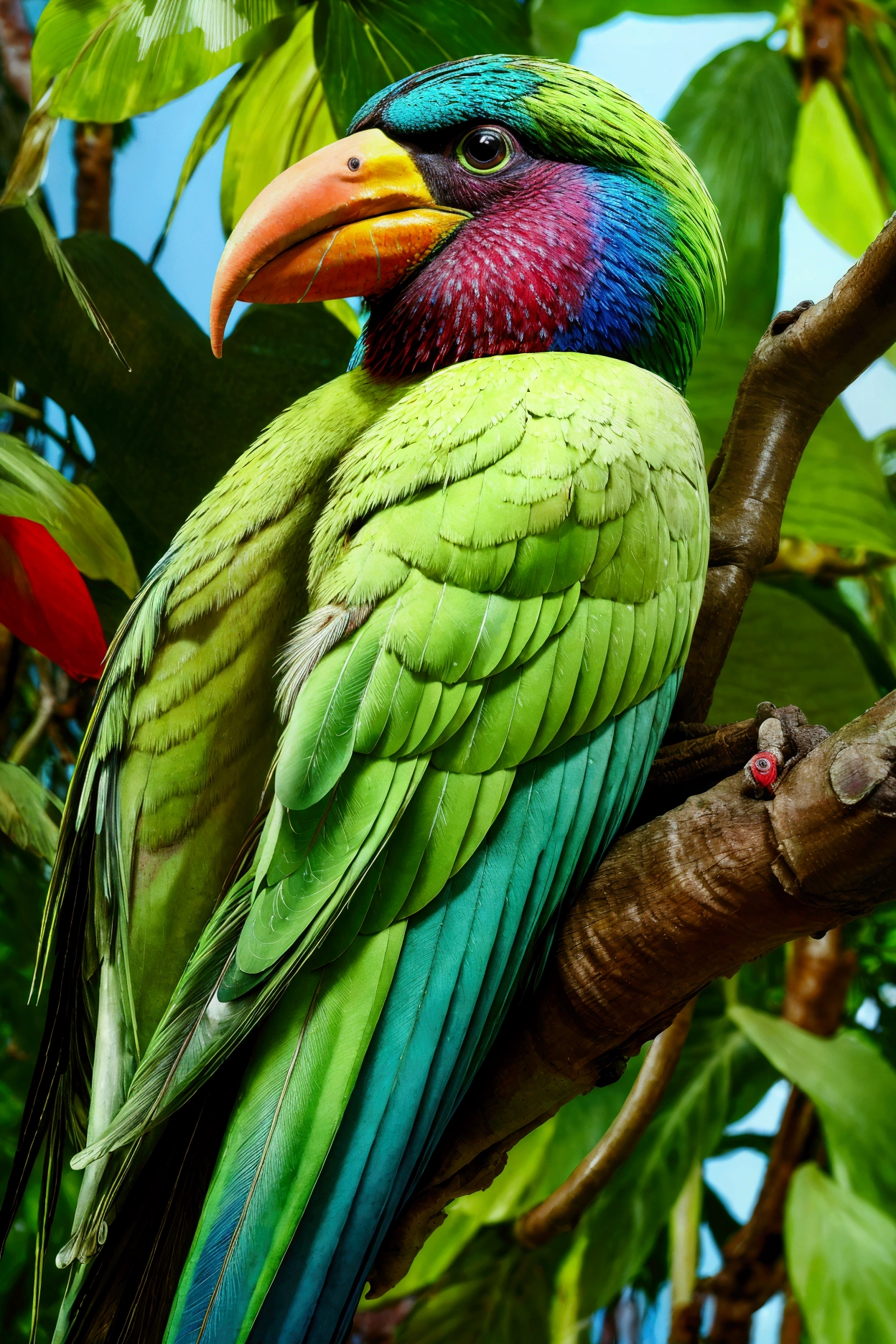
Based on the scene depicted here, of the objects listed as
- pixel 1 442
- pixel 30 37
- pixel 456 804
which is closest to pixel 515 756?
pixel 456 804

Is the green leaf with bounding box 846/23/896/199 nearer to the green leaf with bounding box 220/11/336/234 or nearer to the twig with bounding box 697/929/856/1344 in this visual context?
the green leaf with bounding box 220/11/336/234

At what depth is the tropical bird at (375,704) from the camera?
59cm

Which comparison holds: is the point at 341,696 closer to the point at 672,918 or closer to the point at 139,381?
the point at 672,918

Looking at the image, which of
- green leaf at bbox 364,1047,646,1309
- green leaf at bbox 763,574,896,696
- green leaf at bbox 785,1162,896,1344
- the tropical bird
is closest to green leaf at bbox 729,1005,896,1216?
green leaf at bbox 785,1162,896,1344

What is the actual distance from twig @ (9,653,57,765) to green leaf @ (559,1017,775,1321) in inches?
34.2

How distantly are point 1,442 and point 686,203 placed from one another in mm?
717

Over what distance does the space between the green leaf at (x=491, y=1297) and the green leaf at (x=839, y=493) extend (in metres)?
0.90

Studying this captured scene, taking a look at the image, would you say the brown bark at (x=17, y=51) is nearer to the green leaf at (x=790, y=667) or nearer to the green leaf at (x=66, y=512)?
the green leaf at (x=66, y=512)

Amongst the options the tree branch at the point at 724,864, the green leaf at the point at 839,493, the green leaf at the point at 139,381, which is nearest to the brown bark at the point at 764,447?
the tree branch at the point at 724,864

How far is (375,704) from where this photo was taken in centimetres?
62

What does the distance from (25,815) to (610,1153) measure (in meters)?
0.75

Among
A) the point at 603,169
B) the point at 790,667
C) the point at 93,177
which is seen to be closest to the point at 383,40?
the point at 93,177

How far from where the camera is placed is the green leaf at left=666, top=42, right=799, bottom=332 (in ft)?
4.19

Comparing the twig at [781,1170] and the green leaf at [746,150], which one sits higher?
the green leaf at [746,150]
